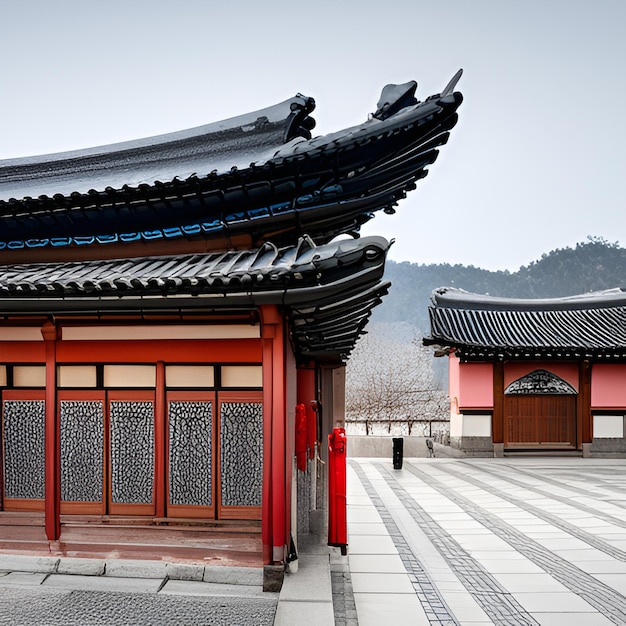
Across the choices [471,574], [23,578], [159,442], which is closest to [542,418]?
[471,574]

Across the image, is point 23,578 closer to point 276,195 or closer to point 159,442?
point 159,442

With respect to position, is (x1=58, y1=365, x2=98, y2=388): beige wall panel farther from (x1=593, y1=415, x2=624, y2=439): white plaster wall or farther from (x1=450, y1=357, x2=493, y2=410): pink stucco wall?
(x1=593, y1=415, x2=624, y2=439): white plaster wall

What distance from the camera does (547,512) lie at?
10.0 m

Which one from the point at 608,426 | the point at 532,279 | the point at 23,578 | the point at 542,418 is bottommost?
the point at 608,426

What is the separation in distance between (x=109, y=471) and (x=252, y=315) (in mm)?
2564

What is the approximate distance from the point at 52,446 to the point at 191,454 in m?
1.59

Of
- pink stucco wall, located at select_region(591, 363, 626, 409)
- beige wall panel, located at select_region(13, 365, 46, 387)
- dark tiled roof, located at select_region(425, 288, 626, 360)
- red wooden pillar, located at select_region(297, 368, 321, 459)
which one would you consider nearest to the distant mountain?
dark tiled roof, located at select_region(425, 288, 626, 360)

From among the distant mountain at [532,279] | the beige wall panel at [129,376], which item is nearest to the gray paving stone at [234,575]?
the beige wall panel at [129,376]

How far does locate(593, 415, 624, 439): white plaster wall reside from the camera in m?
18.4

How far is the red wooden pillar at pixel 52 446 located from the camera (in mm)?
5844

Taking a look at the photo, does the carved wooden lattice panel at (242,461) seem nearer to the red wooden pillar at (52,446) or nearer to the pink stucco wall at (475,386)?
the red wooden pillar at (52,446)

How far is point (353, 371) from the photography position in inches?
1668

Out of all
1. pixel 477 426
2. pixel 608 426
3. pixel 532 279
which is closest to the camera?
pixel 608 426

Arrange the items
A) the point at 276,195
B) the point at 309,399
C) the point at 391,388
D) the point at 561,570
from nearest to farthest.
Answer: the point at 276,195 → the point at 561,570 → the point at 309,399 → the point at 391,388
